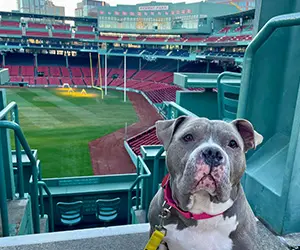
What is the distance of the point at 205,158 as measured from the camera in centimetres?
139

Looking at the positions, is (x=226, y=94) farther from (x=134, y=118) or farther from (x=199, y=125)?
(x=134, y=118)

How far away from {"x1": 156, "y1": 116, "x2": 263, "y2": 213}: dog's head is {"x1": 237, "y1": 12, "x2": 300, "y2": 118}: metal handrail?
3.72 ft

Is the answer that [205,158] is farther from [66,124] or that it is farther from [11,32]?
[11,32]

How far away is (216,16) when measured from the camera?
40.7 meters

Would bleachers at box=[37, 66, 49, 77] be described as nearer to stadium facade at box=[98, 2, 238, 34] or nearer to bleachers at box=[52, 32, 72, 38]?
bleachers at box=[52, 32, 72, 38]

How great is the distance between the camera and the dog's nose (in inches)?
54.3

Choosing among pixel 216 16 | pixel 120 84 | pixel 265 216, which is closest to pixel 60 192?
pixel 265 216

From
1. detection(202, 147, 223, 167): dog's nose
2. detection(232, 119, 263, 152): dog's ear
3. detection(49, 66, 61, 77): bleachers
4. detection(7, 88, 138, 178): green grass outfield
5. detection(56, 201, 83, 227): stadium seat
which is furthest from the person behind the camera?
detection(49, 66, 61, 77): bleachers

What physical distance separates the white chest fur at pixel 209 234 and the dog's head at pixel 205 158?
103 millimetres

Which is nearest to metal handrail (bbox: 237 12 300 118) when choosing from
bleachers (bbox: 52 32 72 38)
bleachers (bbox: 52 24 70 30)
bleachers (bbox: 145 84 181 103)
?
bleachers (bbox: 145 84 181 103)

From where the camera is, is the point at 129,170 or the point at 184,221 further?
the point at 129,170

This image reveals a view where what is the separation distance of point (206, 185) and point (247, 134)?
451 millimetres

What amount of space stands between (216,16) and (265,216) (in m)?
42.1

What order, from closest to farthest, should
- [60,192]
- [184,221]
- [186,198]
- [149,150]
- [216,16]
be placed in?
[186,198], [184,221], [149,150], [60,192], [216,16]
